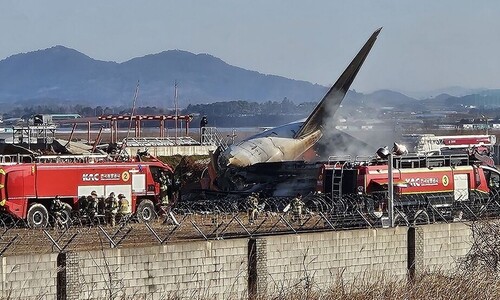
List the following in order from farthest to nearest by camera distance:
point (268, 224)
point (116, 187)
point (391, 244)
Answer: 1. point (116, 187)
2. point (268, 224)
3. point (391, 244)

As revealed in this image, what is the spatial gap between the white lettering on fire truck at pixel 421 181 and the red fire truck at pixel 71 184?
30.7 ft

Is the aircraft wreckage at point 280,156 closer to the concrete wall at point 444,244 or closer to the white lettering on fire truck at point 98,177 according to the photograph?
the white lettering on fire truck at point 98,177

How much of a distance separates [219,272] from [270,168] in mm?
23616

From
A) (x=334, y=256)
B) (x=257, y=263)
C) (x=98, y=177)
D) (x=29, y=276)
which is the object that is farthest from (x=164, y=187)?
(x=29, y=276)

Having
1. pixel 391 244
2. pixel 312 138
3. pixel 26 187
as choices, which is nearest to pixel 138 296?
pixel 391 244

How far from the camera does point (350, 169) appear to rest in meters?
41.0

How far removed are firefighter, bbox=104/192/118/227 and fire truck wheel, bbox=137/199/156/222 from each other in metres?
2.05

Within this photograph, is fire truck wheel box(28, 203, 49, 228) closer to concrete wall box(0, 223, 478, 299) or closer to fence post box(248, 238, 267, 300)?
concrete wall box(0, 223, 478, 299)

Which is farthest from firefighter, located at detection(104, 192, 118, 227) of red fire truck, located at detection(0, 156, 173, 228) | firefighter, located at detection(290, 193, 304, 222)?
firefighter, located at detection(290, 193, 304, 222)

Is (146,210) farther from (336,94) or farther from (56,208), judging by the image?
(336,94)

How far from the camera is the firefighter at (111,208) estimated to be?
3903 cm

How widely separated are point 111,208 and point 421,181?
1106 centimetres

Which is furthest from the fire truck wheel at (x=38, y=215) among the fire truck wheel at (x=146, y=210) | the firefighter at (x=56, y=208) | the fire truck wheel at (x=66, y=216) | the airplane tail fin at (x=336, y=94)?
the airplane tail fin at (x=336, y=94)

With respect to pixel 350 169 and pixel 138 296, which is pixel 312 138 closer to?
pixel 350 169
